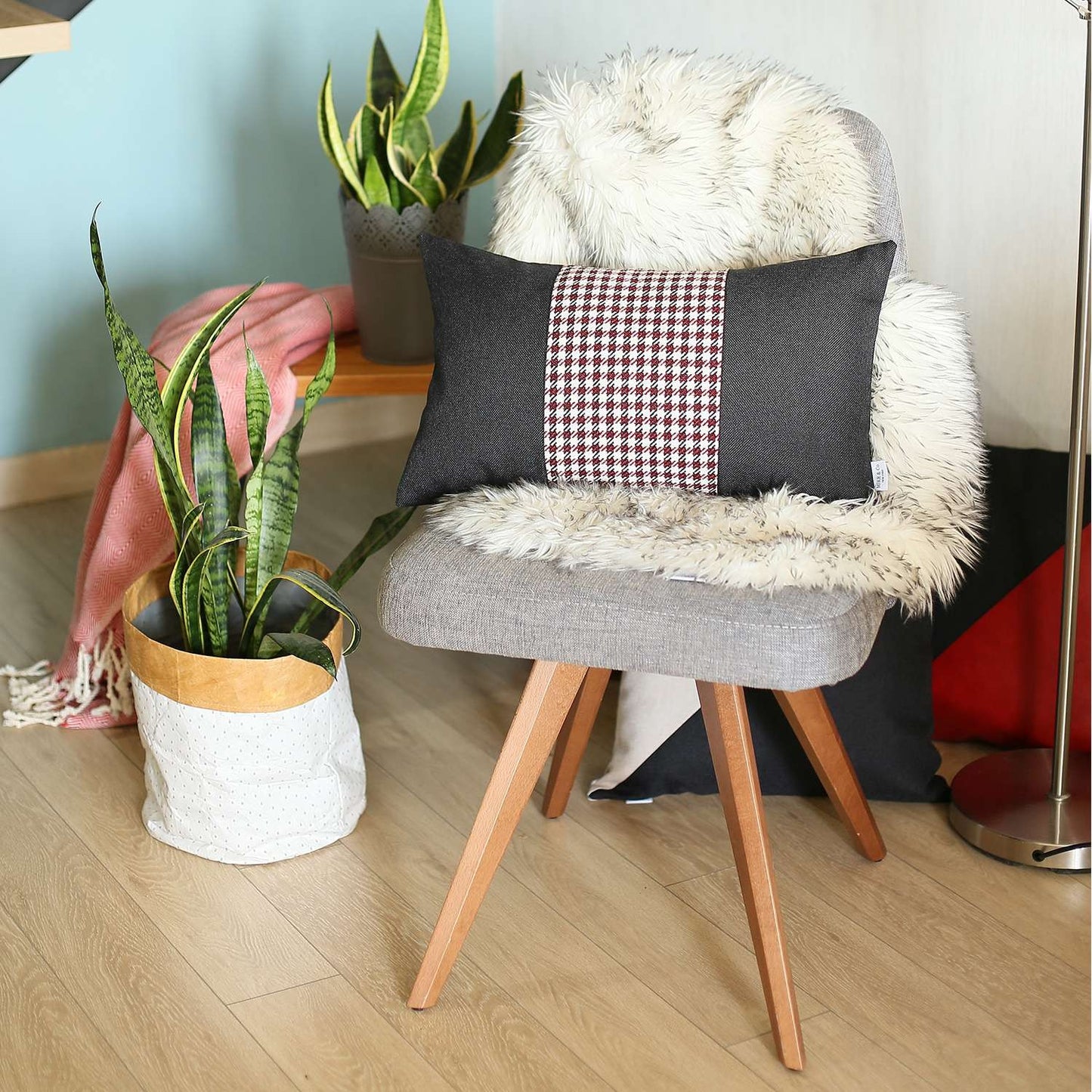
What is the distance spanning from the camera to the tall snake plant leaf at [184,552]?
1575 millimetres

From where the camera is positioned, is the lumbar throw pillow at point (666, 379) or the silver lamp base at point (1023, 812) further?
the silver lamp base at point (1023, 812)

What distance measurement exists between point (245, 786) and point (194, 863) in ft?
Answer: 0.43

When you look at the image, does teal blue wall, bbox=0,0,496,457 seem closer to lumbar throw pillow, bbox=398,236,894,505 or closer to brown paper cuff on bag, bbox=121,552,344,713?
brown paper cuff on bag, bbox=121,552,344,713

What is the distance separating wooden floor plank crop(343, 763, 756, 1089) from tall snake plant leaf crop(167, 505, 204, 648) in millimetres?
363

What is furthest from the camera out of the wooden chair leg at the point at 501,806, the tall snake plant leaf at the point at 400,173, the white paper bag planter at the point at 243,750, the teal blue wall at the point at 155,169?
the teal blue wall at the point at 155,169

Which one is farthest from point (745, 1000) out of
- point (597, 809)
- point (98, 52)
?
point (98, 52)

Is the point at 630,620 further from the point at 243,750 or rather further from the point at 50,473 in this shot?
the point at 50,473

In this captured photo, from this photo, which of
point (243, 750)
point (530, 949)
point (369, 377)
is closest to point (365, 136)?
point (369, 377)

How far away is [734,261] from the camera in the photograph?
1618 mm

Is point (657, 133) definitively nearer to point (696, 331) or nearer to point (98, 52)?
point (696, 331)

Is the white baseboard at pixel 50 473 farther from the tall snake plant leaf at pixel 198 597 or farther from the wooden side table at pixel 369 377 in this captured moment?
the tall snake plant leaf at pixel 198 597

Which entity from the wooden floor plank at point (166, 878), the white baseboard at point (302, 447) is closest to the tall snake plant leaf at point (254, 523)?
the wooden floor plank at point (166, 878)

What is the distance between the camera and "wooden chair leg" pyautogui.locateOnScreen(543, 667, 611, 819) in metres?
1.70

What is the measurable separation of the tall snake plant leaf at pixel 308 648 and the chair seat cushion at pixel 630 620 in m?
0.15
